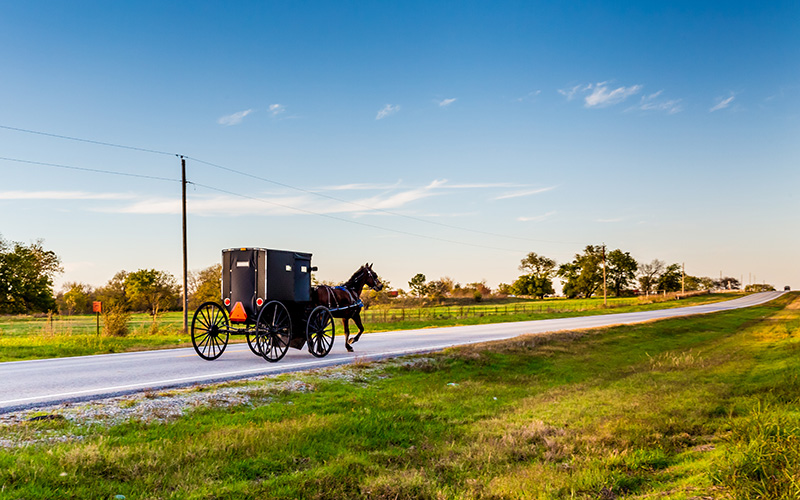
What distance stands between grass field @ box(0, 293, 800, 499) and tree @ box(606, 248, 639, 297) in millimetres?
148625

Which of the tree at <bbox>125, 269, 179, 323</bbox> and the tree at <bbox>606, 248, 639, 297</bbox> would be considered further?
the tree at <bbox>606, 248, 639, 297</bbox>

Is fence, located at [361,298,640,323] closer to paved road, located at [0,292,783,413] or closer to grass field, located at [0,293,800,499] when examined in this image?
paved road, located at [0,292,783,413]

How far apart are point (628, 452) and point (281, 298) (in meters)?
9.82

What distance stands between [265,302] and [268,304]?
0.10m

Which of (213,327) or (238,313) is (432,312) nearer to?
(213,327)

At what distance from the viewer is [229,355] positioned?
16.3 m

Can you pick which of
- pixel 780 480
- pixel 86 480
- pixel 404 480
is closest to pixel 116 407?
pixel 86 480

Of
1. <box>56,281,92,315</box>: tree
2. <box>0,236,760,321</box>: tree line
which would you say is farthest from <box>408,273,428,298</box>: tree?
<box>56,281,92,315</box>: tree

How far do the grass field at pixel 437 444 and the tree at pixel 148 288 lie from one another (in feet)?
277

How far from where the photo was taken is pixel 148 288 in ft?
309

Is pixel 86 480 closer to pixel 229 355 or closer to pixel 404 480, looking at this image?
pixel 404 480

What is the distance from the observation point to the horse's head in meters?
18.5

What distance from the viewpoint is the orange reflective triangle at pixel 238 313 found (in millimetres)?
14586

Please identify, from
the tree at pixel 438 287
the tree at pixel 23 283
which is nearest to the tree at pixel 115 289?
the tree at pixel 23 283
